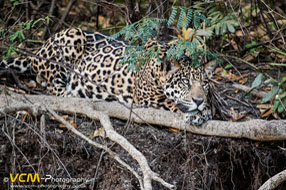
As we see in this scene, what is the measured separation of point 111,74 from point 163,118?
156 cm

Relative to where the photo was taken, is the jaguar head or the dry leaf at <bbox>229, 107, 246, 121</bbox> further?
the dry leaf at <bbox>229, 107, 246, 121</bbox>

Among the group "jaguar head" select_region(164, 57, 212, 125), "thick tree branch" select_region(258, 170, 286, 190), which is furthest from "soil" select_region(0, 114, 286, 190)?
"thick tree branch" select_region(258, 170, 286, 190)

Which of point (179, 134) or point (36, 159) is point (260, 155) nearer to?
point (179, 134)

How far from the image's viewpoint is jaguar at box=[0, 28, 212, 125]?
19.2 ft

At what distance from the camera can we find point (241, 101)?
6.80 metres

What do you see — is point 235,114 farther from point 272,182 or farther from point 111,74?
point 111,74

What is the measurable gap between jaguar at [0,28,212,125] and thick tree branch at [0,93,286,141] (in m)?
0.15

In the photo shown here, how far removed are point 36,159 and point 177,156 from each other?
6.29ft

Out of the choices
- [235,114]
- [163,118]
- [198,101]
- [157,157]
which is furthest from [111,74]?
[235,114]

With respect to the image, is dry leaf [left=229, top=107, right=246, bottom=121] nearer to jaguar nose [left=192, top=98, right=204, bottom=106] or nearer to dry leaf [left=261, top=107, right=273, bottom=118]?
dry leaf [left=261, top=107, right=273, bottom=118]

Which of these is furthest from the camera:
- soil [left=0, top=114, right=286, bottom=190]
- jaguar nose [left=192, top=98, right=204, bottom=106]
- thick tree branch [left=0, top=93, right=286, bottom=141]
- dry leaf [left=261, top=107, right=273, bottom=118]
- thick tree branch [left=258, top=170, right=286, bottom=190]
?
dry leaf [left=261, top=107, right=273, bottom=118]

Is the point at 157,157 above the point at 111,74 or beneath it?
beneath

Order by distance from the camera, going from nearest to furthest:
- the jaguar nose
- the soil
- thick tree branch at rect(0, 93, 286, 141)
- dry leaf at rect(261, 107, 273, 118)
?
thick tree branch at rect(0, 93, 286, 141), the jaguar nose, the soil, dry leaf at rect(261, 107, 273, 118)

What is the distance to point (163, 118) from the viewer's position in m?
5.75
